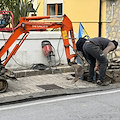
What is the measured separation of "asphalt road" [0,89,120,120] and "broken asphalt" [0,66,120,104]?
30cm

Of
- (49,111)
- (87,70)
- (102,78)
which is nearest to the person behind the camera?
(49,111)

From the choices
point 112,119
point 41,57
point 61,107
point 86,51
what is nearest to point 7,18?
point 41,57

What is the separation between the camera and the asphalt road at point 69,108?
547cm

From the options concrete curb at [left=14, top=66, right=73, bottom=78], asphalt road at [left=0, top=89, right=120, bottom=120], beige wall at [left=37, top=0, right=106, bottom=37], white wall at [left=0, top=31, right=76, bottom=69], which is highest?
beige wall at [left=37, top=0, right=106, bottom=37]

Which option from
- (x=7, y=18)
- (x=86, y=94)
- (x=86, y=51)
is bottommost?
(x=86, y=94)

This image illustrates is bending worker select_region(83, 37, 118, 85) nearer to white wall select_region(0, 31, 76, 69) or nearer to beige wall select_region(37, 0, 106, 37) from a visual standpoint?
white wall select_region(0, 31, 76, 69)

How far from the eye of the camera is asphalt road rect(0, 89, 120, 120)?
547 centimetres

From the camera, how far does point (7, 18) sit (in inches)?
359

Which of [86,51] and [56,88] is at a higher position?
[86,51]

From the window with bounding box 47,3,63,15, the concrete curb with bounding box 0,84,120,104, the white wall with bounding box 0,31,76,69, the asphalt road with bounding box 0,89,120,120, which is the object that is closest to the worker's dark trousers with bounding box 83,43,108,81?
the concrete curb with bounding box 0,84,120,104

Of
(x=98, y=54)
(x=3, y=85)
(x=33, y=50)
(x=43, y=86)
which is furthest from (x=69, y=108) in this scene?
(x=33, y=50)

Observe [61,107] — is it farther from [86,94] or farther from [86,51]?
[86,51]

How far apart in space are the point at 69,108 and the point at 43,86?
2.14m

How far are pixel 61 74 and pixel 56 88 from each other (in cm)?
219
